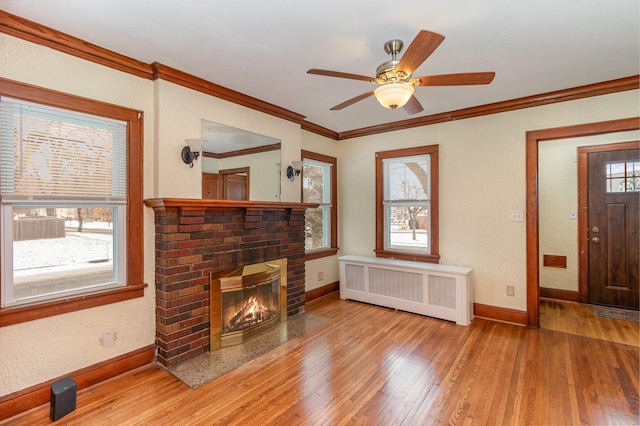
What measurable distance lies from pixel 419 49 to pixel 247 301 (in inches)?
104

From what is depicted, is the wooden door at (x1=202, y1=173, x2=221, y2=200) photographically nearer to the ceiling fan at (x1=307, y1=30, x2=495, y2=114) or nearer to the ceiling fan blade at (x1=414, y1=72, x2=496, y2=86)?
the ceiling fan at (x1=307, y1=30, x2=495, y2=114)

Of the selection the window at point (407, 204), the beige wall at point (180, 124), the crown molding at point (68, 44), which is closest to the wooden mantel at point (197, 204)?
the beige wall at point (180, 124)

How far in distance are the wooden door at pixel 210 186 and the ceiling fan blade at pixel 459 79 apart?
2.02 m

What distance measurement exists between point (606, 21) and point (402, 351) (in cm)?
288

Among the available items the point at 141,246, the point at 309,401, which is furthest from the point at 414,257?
the point at 141,246

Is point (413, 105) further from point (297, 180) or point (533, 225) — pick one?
point (533, 225)

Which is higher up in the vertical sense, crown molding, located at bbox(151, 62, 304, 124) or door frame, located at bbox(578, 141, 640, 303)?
crown molding, located at bbox(151, 62, 304, 124)

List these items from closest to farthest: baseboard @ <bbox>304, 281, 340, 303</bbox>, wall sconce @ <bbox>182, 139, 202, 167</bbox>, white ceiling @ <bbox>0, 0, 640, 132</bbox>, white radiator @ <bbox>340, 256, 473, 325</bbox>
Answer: white ceiling @ <bbox>0, 0, 640, 132</bbox>
wall sconce @ <bbox>182, 139, 202, 167</bbox>
white radiator @ <bbox>340, 256, 473, 325</bbox>
baseboard @ <bbox>304, 281, 340, 303</bbox>

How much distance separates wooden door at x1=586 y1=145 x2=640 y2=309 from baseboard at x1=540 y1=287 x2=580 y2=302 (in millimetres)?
148

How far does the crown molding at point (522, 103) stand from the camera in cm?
292

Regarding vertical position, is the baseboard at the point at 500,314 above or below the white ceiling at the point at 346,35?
below

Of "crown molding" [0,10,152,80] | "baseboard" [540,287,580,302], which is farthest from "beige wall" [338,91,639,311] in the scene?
"crown molding" [0,10,152,80]

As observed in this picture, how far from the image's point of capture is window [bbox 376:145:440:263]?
13.4 feet

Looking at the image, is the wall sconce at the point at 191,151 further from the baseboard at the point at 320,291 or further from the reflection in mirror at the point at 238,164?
the baseboard at the point at 320,291
